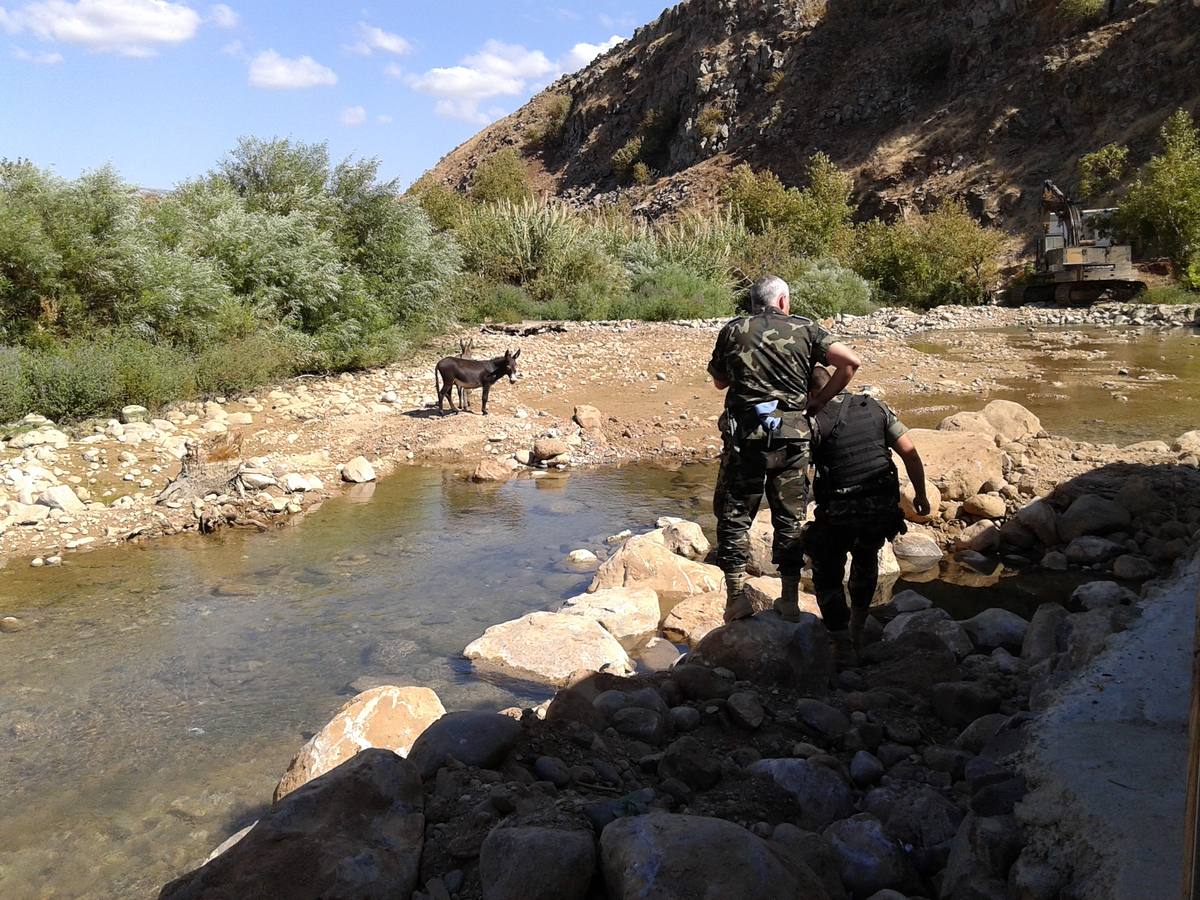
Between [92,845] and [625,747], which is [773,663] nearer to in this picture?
[625,747]

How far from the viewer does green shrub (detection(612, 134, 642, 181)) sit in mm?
65000

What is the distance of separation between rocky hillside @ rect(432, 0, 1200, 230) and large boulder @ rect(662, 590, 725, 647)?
42111 millimetres

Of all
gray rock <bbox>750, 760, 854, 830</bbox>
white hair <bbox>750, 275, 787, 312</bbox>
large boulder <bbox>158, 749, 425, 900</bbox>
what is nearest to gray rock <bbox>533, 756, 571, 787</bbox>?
large boulder <bbox>158, 749, 425, 900</bbox>

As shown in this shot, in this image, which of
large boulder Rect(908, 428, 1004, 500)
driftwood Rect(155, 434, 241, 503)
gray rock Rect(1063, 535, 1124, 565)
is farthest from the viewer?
driftwood Rect(155, 434, 241, 503)

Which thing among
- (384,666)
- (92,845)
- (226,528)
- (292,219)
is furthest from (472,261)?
(92,845)

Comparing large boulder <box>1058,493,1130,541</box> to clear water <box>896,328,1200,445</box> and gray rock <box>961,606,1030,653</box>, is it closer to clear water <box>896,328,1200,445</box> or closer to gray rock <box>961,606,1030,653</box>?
gray rock <box>961,606,1030,653</box>

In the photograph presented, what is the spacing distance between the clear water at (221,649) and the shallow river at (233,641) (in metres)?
0.01

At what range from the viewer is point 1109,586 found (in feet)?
18.3

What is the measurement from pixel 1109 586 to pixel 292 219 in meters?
13.1

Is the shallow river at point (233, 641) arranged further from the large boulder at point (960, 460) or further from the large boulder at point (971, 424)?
the large boulder at point (971, 424)

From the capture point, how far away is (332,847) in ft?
8.88

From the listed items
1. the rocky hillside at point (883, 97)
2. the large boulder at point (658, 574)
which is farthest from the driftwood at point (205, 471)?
the rocky hillside at point (883, 97)

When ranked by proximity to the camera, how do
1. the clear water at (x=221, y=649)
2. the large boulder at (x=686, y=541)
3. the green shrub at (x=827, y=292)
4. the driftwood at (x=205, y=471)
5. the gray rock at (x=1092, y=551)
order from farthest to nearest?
1. the green shrub at (x=827, y=292)
2. the driftwood at (x=205, y=471)
3. the large boulder at (x=686, y=541)
4. the gray rock at (x=1092, y=551)
5. the clear water at (x=221, y=649)

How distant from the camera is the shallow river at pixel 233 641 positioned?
4031mm
